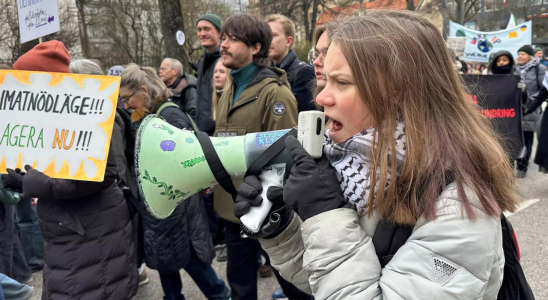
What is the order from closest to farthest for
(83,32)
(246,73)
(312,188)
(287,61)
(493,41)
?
(312,188) < (246,73) < (287,61) < (493,41) < (83,32)

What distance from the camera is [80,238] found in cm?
196

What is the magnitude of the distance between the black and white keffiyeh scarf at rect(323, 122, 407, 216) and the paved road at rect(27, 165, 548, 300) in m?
2.03

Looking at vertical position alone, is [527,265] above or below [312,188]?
below

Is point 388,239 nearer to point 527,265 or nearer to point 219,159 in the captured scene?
point 219,159

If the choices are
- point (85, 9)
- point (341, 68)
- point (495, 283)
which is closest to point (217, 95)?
point (341, 68)

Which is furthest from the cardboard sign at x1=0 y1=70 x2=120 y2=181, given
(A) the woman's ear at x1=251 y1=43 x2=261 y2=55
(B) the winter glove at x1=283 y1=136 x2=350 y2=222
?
Answer: (B) the winter glove at x1=283 y1=136 x2=350 y2=222

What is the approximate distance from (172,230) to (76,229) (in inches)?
26.3

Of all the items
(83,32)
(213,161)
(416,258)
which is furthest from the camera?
(83,32)

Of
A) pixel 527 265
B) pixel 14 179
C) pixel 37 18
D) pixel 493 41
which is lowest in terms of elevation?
pixel 527 265

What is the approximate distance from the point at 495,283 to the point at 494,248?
115 millimetres

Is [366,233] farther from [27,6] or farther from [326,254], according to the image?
[27,6]

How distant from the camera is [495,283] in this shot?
3.21 ft

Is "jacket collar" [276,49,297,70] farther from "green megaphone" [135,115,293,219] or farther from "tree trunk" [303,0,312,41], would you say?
"tree trunk" [303,0,312,41]

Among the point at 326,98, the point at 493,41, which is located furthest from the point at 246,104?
the point at 493,41
